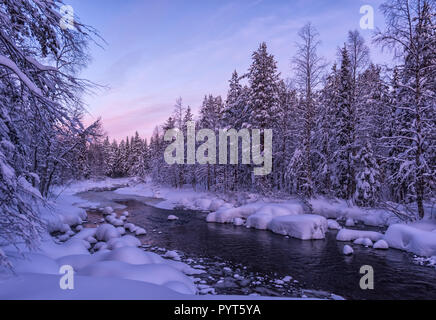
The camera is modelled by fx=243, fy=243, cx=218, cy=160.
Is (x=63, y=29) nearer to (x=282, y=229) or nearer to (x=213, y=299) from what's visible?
(x=213, y=299)

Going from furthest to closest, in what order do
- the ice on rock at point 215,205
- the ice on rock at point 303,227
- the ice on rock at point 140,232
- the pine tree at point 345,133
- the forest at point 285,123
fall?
the ice on rock at point 215,205 < the pine tree at point 345,133 < the ice on rock at point 140,232 < the ice on rock at point 303,227 < the forest at point 285,123

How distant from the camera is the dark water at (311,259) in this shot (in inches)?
274

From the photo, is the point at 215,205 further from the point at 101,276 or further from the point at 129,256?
the point at 101,276

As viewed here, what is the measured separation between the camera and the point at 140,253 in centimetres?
721

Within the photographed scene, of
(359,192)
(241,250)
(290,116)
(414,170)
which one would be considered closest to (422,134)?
(414,170)

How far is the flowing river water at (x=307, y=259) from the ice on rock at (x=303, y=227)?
0.46m

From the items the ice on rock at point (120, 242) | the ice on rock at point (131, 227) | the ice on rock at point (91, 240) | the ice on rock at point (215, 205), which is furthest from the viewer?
the ice on rock at point (215, 205)

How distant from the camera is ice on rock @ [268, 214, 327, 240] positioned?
12.3 m

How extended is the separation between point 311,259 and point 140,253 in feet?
20.9

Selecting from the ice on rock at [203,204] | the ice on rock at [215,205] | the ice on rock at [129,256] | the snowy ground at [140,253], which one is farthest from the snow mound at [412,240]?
the ice on rock at [203,204]

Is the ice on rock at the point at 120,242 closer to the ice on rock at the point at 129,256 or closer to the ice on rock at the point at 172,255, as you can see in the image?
the ice on rock at the point at 172,255

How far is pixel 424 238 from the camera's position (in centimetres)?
965

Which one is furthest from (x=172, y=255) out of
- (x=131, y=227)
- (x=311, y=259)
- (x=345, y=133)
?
(x=345, y=133)
